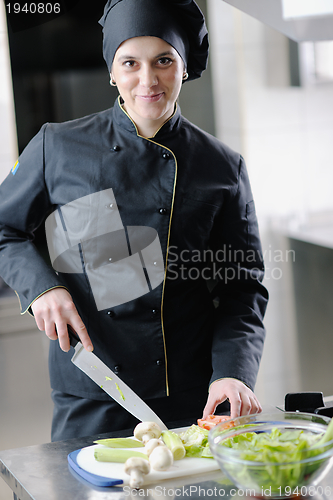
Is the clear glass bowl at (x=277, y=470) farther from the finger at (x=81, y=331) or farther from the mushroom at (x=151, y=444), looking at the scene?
the finger at (x=81, y=331)

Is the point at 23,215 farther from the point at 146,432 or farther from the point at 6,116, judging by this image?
the point at 6,116

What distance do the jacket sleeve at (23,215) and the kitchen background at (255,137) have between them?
0.80 meters

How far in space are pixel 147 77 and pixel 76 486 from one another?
689mm

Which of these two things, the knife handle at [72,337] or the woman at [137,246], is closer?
the knife handle at [72,337]

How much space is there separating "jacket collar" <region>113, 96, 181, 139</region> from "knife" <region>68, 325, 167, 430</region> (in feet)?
1.41

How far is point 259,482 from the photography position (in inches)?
27.4

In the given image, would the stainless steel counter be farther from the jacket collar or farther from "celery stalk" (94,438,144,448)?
the jacket collar

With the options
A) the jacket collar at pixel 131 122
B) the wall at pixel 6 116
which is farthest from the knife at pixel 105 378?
the wall at pixel 6 116

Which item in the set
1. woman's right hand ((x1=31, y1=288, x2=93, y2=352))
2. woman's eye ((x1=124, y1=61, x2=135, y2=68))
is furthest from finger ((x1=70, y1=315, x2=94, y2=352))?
woman's eye ((x1=124, y1=61, x2=135, y2=68))

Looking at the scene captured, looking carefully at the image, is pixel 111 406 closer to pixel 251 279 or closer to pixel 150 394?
pixel 150 394

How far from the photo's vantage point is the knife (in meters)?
1.01

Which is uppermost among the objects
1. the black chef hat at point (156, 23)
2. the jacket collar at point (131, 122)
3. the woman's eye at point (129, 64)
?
the black chef hat at point (156, 23)

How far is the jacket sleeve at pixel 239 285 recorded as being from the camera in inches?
43.8

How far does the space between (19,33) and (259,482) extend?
160 cm
